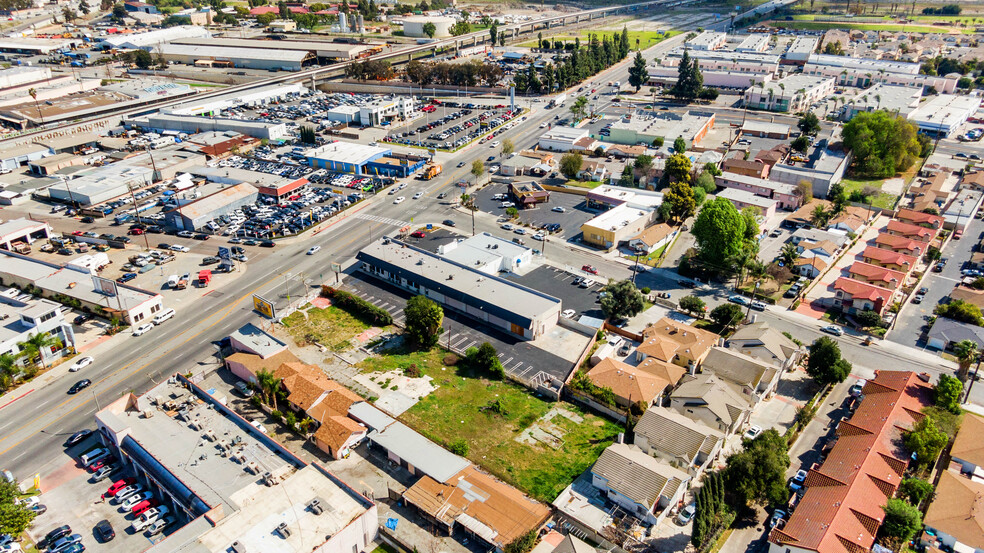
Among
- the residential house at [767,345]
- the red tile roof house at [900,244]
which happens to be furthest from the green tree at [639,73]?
the residential house at [767,345]

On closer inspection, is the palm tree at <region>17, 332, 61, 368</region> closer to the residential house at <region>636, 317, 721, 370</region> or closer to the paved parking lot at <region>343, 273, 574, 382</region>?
the paved parking lot at <region>343, 273, 574, 382</region>

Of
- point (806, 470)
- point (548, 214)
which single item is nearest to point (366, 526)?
point (806, 470)

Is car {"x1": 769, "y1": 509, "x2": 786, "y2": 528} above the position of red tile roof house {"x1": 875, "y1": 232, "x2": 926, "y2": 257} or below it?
below

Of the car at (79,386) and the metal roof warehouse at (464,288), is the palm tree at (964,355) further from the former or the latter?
the car at (79,386)

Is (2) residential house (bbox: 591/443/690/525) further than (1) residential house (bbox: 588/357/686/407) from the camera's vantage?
No

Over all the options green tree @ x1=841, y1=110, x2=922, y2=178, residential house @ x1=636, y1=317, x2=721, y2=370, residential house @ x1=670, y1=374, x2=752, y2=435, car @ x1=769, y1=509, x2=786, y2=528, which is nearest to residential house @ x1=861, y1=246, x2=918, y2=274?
residential house @ x1=636, y1=317, x2=721, y2=370

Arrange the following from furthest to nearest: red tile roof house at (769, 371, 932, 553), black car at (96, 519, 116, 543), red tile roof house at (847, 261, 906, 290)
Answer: red tile roof house at (847, 261, 906, 290), black car at (96, 519, 116, 543), red tile roof house at (769, 371, 932, 553)

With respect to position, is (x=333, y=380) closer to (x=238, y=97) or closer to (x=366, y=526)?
(x=366, y=526)
